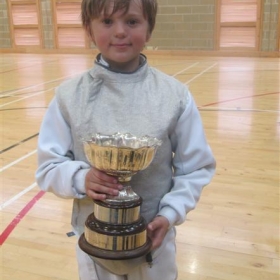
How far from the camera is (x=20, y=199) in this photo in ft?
7.95

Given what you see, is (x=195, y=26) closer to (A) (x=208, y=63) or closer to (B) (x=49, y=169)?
(A) (x=208, y=63)

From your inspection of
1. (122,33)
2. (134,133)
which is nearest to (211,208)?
(134,133)

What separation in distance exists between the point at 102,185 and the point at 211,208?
158 cm

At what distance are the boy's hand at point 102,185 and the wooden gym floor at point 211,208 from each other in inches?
40.3

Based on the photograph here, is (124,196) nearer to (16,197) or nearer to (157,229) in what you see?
(157,229)

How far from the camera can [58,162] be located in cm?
96

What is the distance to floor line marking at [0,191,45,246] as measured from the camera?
2.03m

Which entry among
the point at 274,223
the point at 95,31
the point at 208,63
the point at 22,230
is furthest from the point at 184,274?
the point at 208,63

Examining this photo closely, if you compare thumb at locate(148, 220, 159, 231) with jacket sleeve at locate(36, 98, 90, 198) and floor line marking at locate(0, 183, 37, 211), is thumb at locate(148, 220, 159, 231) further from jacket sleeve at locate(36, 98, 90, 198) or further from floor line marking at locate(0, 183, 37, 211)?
floor line marking at locate(0, 183, 37, 211)

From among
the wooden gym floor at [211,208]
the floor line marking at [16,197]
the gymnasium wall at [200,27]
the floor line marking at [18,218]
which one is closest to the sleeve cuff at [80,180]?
the wooden gym floor at [211,208]

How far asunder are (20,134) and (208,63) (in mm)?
6163

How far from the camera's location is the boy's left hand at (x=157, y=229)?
91 cm

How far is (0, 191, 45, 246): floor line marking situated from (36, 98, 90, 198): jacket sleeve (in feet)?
3.81

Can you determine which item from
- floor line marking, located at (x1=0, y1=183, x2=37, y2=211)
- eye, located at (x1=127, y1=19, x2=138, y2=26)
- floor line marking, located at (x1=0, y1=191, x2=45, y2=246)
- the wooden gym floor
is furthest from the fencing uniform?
floor line marking, located at (x1=0, y1=183, x2=37, y2=211)
